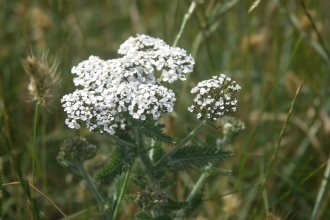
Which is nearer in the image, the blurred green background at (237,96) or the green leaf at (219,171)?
the green leaf at (219,171)

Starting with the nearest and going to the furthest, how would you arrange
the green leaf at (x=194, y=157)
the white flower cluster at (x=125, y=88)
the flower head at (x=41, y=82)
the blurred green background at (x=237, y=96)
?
the white flower cluster at (x=125, y=88), the green leaf at (x=194, y=157), the flower head at (x=41, y=82), the blurred green background at (x=237, y=96)

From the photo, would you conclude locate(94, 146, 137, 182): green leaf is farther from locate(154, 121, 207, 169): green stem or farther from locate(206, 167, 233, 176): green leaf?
locate(206, 167, 233, 176): green leaf

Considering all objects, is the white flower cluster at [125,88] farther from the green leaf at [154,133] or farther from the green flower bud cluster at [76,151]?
the green flower bud cluster at [76,151]

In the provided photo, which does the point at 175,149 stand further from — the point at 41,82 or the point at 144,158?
the point at 41,82

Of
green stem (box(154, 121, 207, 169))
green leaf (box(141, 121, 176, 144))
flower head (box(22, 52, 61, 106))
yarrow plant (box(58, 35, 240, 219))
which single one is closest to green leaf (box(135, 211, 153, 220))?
yarrow plant (box(58, 35, 240, 219))

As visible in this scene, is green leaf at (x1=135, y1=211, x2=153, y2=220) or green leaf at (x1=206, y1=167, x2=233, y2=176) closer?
green leaf at (x1=135, y1=211, x2=153, y2=220)

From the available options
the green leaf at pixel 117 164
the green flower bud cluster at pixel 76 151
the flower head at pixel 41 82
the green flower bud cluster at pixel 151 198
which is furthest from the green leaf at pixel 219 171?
the flower head at pixel 41 82

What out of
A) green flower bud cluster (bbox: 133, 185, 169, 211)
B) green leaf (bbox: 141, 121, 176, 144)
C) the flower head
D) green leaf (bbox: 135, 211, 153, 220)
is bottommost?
green leaf (bbox: 135, 211, 153, 220)
